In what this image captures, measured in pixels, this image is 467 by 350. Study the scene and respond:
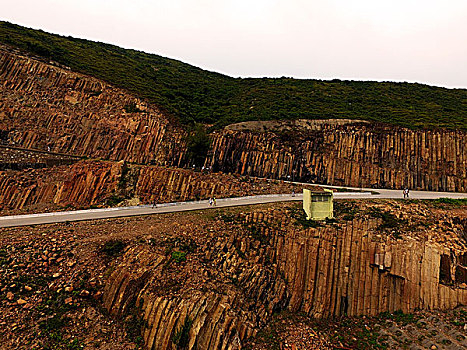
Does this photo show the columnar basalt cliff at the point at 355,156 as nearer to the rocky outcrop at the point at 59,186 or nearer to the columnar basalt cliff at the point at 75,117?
the columnar basalt cliff at the point at 75,117

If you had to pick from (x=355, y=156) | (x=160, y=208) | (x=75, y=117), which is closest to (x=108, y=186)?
(x=160, y=208)

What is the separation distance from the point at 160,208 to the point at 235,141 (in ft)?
40.6

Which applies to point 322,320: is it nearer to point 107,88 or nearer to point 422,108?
point 107,88

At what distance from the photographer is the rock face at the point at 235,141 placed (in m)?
25.0

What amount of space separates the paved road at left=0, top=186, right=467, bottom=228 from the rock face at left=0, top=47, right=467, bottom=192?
3068mm

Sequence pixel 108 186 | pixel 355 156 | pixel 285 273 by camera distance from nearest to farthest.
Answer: pixel 285 273 < pixel 108 186 < pixel 355 156

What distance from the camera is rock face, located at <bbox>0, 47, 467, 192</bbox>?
24953mm

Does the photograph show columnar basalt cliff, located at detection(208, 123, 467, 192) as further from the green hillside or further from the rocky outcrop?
the rocky outcrop

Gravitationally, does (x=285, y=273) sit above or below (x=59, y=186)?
below

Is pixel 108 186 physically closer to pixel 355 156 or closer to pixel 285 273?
pixel 285 273

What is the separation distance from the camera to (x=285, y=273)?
14781 millimetres

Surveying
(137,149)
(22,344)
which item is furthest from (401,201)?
(137,149)

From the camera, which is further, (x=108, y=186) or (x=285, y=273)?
(x=108, y=186)

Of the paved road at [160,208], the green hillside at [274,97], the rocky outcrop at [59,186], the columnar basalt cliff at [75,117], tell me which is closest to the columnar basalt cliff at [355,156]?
the paved road at [160,208]
